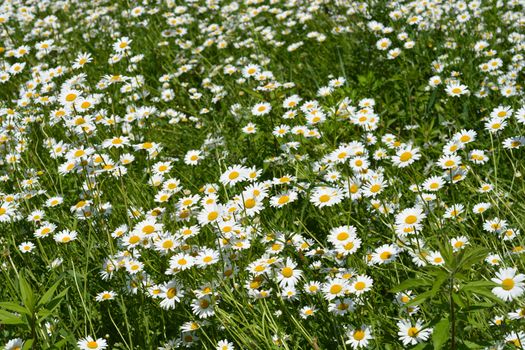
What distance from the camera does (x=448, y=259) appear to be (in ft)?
5.44

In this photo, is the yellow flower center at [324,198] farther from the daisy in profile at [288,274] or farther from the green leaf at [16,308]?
the green leaf at [16,308]

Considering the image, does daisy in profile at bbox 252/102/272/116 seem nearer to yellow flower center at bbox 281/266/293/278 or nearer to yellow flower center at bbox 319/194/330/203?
yellow flower center at bbox 319/194/330/203

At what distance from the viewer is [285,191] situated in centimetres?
270

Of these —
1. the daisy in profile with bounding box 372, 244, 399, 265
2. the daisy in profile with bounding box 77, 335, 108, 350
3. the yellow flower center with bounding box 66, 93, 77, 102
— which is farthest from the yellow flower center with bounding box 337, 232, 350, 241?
the yellow flower center with bounding box 66, 93, 77, 102

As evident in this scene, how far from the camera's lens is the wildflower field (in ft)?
7.30

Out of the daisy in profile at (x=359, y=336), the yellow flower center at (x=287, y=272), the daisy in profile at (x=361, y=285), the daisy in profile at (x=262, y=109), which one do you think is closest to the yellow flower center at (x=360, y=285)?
the daisy in profile at (x=361, y=285)

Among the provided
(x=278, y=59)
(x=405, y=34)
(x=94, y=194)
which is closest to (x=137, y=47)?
(x=278, y=59)

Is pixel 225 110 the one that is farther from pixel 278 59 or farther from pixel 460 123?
pixel 460 123

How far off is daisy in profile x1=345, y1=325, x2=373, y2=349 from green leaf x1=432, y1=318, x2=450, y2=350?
0.44 m

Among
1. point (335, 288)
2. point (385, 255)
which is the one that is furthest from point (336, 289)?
point (385, 255)

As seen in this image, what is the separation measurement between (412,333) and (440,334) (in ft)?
1.30

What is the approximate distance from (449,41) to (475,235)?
2227 mm

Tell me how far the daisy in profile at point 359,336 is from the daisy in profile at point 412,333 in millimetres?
113

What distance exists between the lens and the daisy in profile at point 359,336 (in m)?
2.09
